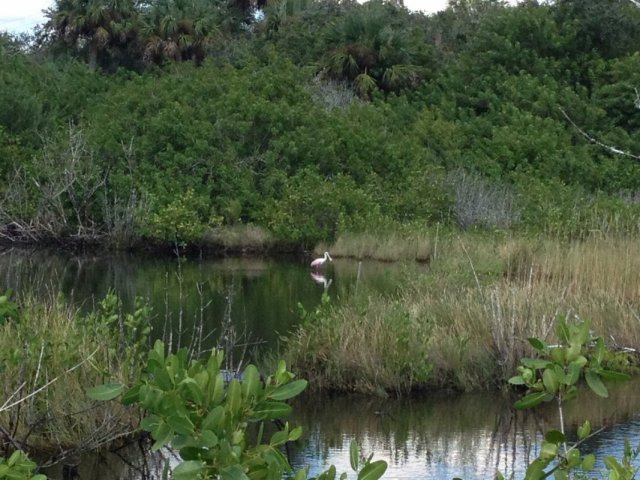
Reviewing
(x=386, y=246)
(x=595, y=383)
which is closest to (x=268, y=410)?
(x=595, y=383)

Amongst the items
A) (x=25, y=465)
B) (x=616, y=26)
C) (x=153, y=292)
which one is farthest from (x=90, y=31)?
(x=25, y=465)

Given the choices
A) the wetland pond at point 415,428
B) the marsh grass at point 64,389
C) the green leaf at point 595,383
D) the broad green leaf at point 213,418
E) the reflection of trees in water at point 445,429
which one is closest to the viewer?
the broad green leaf at point 213,418

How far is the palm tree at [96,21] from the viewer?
40.8 meters

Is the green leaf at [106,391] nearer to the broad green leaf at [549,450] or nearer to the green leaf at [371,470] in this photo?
the green leaf at [371,470]

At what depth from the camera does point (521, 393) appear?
10898 millimetres

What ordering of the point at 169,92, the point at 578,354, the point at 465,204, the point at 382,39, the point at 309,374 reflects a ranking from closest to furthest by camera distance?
1. the point at 578,354
2. the point at 309,374
3. the point at 465,204
4. the point at 169,92
5. the point at 382,39

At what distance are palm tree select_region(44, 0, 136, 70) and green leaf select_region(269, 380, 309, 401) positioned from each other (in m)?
38.1

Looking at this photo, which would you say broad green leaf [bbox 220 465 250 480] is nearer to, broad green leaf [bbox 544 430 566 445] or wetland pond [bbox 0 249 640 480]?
broad green leaf [bbox 544 430 566 445]

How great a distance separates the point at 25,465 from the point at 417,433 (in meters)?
5.99

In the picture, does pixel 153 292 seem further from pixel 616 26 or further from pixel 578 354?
pixel 616 26

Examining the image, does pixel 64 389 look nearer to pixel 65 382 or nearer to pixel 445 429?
pixel 65 382

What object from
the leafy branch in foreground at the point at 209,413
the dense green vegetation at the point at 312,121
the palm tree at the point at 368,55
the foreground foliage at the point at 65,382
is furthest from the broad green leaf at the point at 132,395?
the palm tree at the point at 368,55

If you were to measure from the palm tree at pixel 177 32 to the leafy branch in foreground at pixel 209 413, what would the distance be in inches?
1465

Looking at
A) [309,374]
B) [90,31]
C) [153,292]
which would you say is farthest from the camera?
[90,31]
